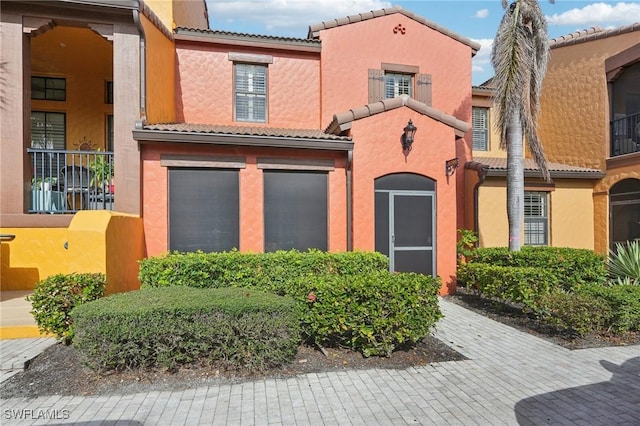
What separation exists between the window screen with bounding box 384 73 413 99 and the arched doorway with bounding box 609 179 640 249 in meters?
7.13

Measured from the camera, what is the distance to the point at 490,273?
7496mm

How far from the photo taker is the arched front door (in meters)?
8.54

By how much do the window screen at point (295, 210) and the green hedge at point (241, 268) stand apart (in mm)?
1569

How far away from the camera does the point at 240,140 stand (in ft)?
25.5

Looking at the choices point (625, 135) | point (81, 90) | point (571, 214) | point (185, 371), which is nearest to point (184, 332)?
point (185, 371)

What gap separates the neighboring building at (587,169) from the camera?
10.6 metres

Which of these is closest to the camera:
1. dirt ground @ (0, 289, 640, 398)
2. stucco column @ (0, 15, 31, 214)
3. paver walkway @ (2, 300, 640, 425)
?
paver walkway @ (2, 300, 640, 425)

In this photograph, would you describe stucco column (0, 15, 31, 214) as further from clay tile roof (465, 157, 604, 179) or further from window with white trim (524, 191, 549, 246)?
window with white trim (524, 191, 549, 246)

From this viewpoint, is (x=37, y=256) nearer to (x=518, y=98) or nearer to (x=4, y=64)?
(x=4, y=64)

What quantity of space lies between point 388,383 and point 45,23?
929 cm

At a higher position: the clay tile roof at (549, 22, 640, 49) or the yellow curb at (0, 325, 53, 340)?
the clay tile roof at (549, 22, 640, 49)

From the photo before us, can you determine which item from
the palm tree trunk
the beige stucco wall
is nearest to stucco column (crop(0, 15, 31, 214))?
the palm tree trunk

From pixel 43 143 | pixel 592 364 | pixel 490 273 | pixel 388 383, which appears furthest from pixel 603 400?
pixel 43 143

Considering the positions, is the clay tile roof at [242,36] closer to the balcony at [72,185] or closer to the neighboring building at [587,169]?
the balcony at [72,185]
